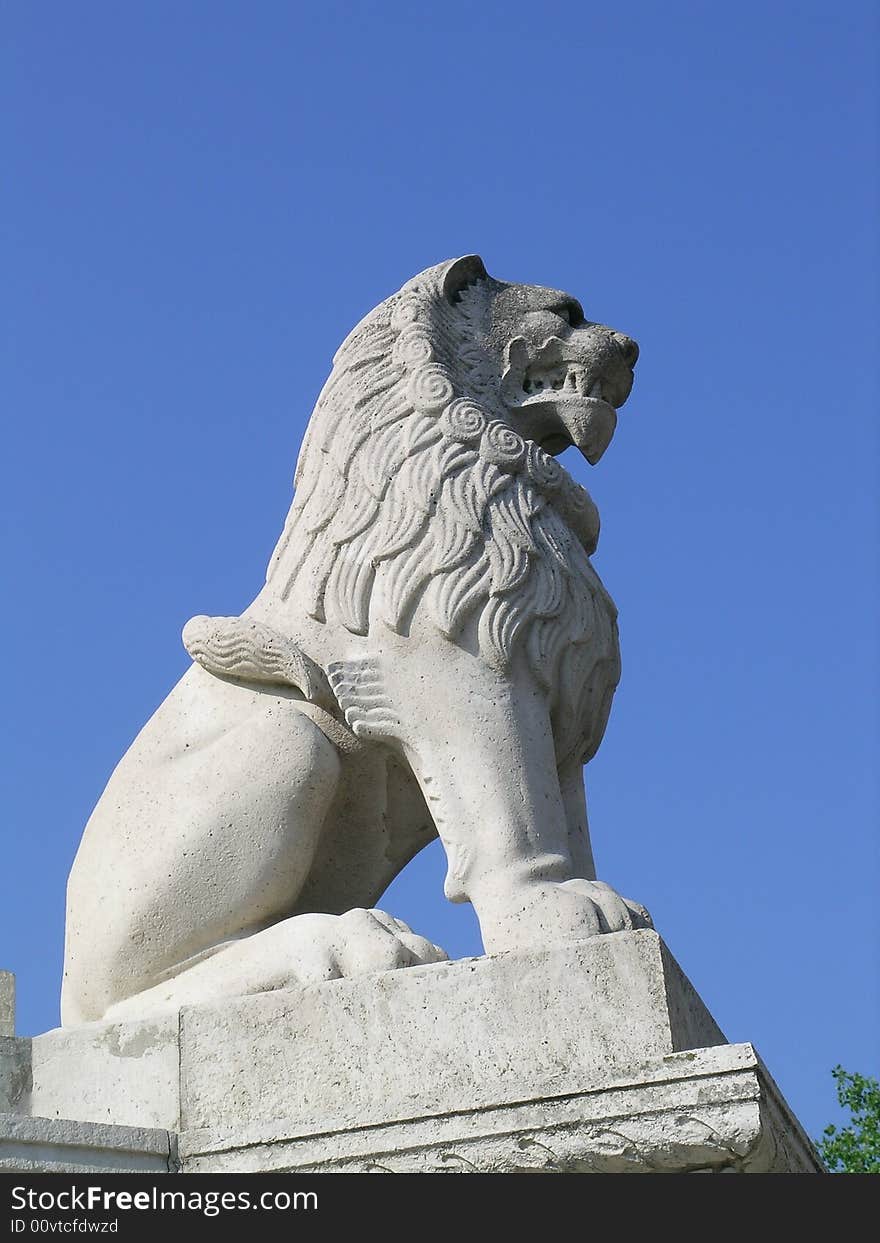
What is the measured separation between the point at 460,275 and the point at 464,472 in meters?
0.94

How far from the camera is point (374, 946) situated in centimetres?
496

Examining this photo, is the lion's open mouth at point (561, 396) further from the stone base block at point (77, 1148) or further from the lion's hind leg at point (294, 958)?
the stone base block at point (77, 1148)

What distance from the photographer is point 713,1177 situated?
14.5 ft

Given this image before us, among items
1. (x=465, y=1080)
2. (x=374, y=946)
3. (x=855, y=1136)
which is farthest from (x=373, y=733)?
(x=855, y=1136)

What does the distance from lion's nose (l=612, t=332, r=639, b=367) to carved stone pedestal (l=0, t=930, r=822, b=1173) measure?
2.21m

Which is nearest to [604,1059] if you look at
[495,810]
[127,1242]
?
[495,810]

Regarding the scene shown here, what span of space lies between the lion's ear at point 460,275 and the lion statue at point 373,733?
0.33 metres

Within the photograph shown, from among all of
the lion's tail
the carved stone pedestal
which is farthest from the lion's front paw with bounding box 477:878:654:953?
the lion's tail

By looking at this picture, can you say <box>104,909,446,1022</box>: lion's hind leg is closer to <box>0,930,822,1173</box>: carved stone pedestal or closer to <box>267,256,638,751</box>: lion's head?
<box>0,930,822,1173</box>: carved stone pedestal

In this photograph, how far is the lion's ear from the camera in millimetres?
6203

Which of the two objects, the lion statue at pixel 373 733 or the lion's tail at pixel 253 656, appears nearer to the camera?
the lion statue at pixel 373 733

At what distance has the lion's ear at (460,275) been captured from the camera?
620 cm

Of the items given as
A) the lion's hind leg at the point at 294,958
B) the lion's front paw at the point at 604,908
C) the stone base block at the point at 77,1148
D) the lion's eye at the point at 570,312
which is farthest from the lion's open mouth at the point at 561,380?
the stone base block at the point at 77,1148

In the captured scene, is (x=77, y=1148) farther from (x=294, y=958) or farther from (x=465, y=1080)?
(x=465, y=1080)
